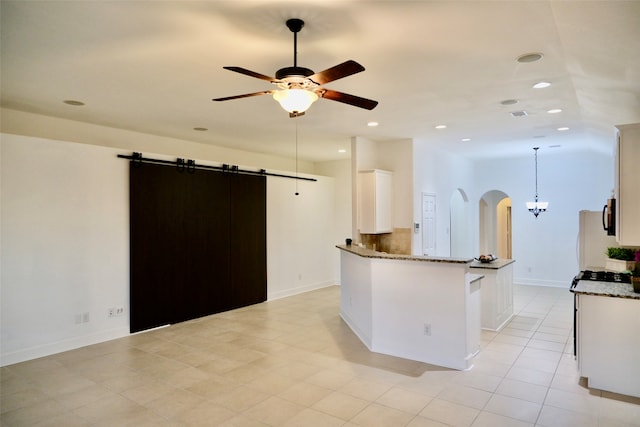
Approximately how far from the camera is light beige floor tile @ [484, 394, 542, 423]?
296 centimetres

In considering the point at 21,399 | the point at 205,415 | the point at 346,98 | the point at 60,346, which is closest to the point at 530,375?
the point at 205,415

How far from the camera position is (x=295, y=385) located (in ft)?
11.7

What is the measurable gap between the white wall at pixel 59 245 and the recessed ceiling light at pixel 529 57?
4888 millimetres

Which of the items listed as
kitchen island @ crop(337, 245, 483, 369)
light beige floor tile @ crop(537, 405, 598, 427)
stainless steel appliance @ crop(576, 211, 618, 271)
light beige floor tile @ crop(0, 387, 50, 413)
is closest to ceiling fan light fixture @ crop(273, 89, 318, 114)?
kitchen island @ crop(337, 245, 483, 369)

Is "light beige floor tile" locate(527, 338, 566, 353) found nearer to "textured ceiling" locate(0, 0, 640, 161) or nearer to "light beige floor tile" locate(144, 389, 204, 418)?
"textured ceiling" locate(0, 0, 640, 161)

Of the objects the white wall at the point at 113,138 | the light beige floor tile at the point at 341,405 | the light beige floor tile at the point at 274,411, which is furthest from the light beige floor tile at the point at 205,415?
the white wall at the point at 113,138

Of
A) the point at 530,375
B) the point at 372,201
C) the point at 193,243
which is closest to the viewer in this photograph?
the point at 530,375

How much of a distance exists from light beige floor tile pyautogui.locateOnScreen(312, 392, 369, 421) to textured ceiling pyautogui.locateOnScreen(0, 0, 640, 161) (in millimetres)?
2909

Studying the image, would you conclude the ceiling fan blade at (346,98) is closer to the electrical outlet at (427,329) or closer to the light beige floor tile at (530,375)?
the electrical outlet at (427,329)

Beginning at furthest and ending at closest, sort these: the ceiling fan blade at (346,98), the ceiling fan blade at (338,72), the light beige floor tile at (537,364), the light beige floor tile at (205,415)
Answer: the light beige floor tile at (537,364)
the light beige floor tile at (205,415)
the ceiling fan blade at (346,98)
the ceiling fan blade at (338,72)

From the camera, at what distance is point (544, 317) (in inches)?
232

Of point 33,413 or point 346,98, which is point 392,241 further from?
point 33,413

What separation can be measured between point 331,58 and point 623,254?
4.19 m

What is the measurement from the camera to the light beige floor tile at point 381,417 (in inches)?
113
